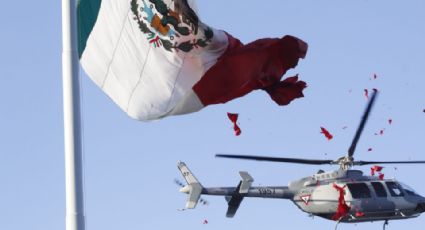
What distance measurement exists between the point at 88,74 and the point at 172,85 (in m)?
1.65

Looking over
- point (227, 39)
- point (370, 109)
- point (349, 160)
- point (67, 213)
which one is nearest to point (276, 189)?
point (349, 160)

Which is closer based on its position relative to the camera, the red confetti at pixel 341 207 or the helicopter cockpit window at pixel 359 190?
the red confetti at pixel 341 207

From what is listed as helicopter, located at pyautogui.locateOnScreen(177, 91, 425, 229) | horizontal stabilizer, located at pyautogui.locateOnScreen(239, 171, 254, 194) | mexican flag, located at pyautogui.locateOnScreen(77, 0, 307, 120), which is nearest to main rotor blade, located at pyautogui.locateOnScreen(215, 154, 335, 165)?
helicopter, located at pyautogui.locateOnScreen(177, 91, 425, 229)

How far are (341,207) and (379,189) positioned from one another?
1797 millimetres

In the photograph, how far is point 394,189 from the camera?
46.9 meters

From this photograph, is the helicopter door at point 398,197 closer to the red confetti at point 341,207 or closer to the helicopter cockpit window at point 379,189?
the helicopter cockpit window at point 379,189

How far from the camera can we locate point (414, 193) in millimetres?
47781

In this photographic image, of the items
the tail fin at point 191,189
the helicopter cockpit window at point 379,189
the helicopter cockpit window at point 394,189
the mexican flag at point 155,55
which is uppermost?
the mexican flag at point 155,55

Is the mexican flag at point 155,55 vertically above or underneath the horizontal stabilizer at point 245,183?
above

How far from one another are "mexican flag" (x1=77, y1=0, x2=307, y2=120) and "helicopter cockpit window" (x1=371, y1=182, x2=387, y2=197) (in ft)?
79.7

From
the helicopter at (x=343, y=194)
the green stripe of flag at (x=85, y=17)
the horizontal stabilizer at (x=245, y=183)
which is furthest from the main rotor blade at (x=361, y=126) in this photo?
the green stripe of flag at (x=85, y=17)

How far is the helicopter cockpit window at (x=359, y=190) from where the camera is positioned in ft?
151

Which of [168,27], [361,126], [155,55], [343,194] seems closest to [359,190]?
[343,194]

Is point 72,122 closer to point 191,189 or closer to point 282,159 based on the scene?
point 282,159
